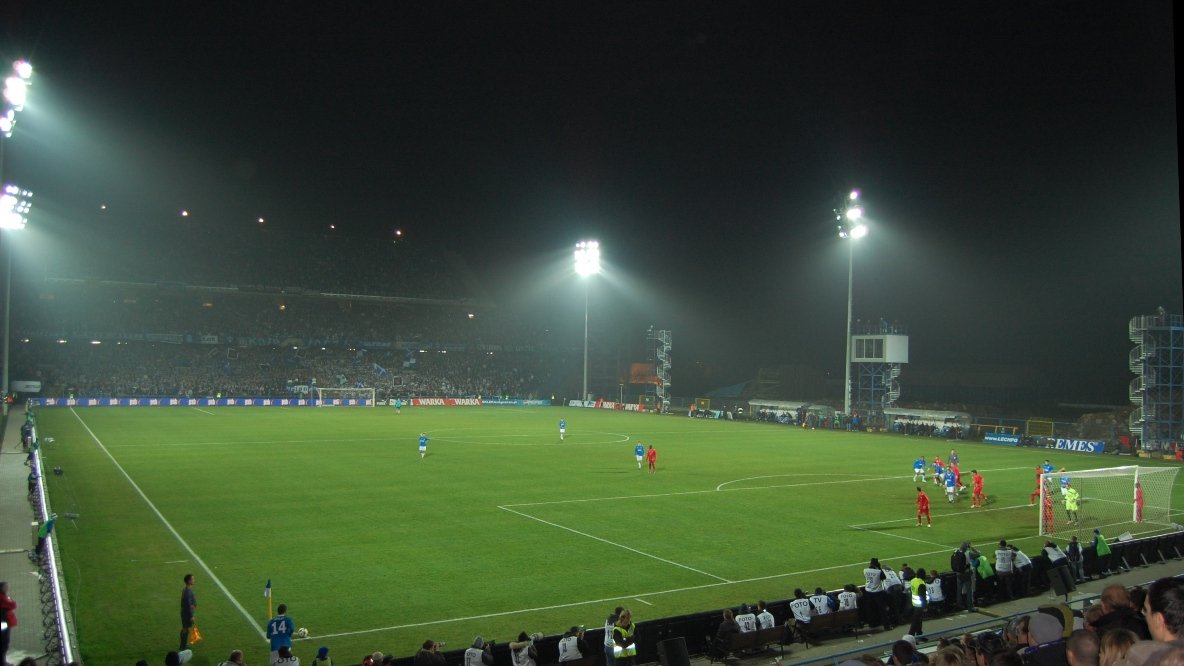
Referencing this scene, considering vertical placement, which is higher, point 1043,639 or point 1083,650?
point 1083,650

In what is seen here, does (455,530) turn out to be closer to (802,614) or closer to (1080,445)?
(802,614)

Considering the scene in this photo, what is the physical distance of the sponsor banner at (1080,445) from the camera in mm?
44844

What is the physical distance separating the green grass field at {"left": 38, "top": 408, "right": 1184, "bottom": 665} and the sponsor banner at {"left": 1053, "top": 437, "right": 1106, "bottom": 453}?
11.6 feet

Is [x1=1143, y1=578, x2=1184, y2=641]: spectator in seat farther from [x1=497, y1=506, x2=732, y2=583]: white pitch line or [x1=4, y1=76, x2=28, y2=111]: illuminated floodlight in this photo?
[x1=4, y1=76, x2=28, y2=111]: illuminated floodlight

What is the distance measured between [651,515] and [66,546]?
46.9ft

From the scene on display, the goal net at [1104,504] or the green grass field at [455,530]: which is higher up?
the goal net at [1104,504]

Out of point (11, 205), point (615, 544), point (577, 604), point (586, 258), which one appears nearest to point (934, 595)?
point (577, 604)

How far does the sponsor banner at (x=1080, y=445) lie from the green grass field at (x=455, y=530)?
3.53 metres

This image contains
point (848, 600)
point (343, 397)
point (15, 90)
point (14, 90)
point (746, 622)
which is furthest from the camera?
point (343, 397)

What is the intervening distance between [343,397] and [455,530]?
63.8 meters

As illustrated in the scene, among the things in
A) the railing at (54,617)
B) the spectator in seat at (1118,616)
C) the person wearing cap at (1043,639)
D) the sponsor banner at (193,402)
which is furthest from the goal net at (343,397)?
the spectator in seat at (1118,616)

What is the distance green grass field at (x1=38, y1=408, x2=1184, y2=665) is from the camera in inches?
561

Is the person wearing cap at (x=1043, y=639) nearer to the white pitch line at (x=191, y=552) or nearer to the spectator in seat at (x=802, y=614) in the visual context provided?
the spectator in seat at (x=802, y=614)

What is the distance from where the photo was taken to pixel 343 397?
8125 centimetres
